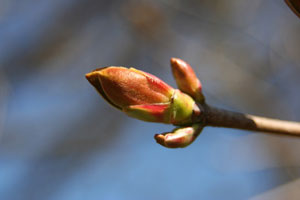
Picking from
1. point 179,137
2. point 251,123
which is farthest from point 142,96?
point 251,123

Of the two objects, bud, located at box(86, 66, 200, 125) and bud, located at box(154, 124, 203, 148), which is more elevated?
bud, located at box(86, 66, 200, 125)

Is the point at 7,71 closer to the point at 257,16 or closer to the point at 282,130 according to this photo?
the point at 257,16

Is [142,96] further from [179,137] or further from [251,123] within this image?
[251,123]

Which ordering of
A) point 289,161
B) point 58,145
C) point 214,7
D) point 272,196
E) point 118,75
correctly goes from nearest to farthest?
point 118,75 → point 272,196 → point 289,161 → point 214,7 → point 58,145

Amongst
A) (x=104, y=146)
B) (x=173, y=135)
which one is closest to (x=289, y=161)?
(x=104, y=146)

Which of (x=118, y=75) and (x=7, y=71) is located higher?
(x=7, y=71)

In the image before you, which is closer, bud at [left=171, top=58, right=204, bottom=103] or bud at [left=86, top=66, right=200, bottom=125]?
bud at [left=86, top=66, right=200, bottom=125]

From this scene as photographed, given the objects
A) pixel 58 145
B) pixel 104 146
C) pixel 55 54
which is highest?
pixel 55 54
